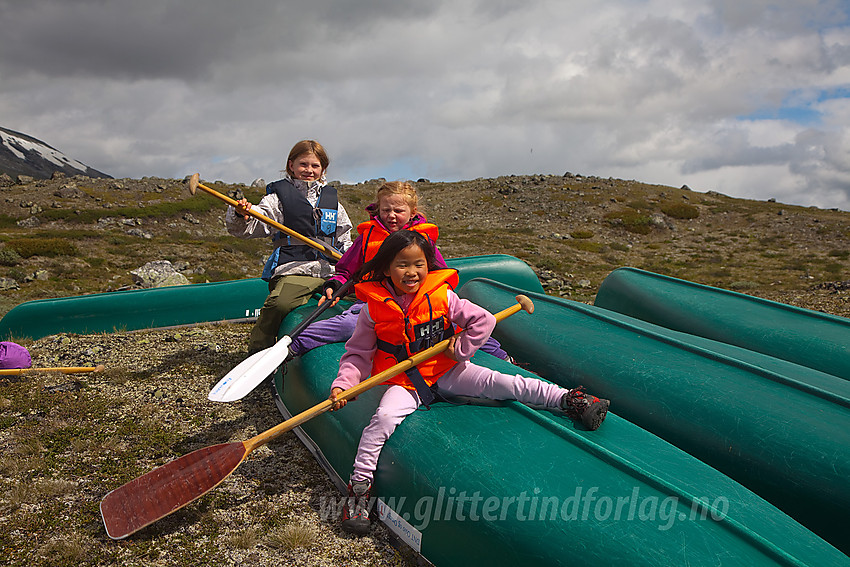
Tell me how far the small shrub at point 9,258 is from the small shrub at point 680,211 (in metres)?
38.4

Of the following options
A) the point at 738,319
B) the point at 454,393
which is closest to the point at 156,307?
the point at 454,393

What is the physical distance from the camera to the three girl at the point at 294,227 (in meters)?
5.54

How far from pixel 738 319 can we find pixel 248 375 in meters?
5.43

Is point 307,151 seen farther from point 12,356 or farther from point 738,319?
point 738,319

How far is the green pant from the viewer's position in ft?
18.1

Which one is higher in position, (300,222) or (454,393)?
(300,222)

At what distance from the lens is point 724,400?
12.6 feet

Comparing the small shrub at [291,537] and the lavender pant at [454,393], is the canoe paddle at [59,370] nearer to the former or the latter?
the small shrub at [291,537]

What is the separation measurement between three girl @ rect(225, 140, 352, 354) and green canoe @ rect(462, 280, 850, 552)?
2.41 metres

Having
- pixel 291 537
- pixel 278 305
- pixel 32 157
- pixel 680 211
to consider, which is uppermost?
pixel 32 157

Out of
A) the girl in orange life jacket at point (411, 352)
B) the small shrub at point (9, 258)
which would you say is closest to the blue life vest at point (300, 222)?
the girl in orange life jacket at point (411, 352)

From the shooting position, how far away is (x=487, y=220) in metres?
38.2

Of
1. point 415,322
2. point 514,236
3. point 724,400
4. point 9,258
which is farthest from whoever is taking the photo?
point 514,236

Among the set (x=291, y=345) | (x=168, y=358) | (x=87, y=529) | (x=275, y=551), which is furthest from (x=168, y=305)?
(x=275, y=551)
